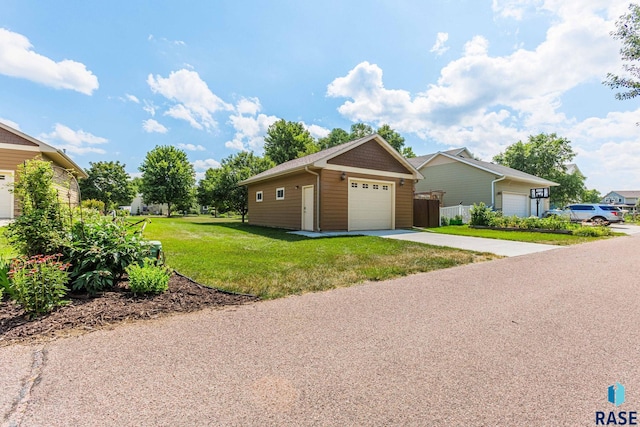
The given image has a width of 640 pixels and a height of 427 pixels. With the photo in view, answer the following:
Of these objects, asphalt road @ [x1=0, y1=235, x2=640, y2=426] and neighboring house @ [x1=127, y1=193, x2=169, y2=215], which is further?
neighboring house @ [x1=127, y1=193, x2=169, y2=215]

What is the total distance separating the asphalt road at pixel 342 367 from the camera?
1.72 metres

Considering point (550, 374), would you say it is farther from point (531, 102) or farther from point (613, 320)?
point (531, 102)

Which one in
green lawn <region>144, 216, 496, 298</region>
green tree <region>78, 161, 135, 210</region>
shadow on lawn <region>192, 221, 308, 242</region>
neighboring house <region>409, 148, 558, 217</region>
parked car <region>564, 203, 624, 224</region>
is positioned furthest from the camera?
green tree <region>78, 161, 135, 210</region>

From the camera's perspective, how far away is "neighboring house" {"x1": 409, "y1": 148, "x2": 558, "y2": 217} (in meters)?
20.2

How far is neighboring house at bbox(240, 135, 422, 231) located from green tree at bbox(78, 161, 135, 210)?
2765 centimetres

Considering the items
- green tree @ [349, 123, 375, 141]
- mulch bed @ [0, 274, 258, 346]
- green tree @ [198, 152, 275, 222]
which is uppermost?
green tree @ [349, 123, 375, 141]

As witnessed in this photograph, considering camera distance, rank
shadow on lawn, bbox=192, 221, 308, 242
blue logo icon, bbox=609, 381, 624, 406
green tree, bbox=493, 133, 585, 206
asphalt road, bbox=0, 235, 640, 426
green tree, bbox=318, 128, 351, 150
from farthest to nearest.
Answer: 1. green tree, bbox=318, 128, 351, 150
2. green tree, bbox=493, 133, 585, 206
3. shadow on lawn, bbox=192, 221, 308, 242
4. blue logo icon, bbox=609, 381, 624, 406
5. asphalt road, bbox=0, 235, 640, 426

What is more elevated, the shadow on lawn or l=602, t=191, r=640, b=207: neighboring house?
l=602, t=191, r=640, b=207: neighboring house

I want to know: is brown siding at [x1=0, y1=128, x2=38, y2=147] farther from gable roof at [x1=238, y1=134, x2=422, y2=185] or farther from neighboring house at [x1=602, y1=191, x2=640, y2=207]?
neighboring house at [x1=602, y1=191, x2=640, y2=207]

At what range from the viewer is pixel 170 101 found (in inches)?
595

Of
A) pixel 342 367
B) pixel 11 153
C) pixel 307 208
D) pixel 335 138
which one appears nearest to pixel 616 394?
pixel 342 367

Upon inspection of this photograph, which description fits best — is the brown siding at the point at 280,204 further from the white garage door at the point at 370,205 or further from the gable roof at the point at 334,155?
the white garage door at the point at 370,205

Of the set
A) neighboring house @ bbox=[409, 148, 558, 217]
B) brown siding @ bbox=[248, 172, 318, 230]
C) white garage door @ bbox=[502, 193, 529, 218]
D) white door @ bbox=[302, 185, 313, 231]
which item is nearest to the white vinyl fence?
neighboring house @ bbox=[409, 148, 558, 217]

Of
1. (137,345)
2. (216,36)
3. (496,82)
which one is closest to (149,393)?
(137,345)
